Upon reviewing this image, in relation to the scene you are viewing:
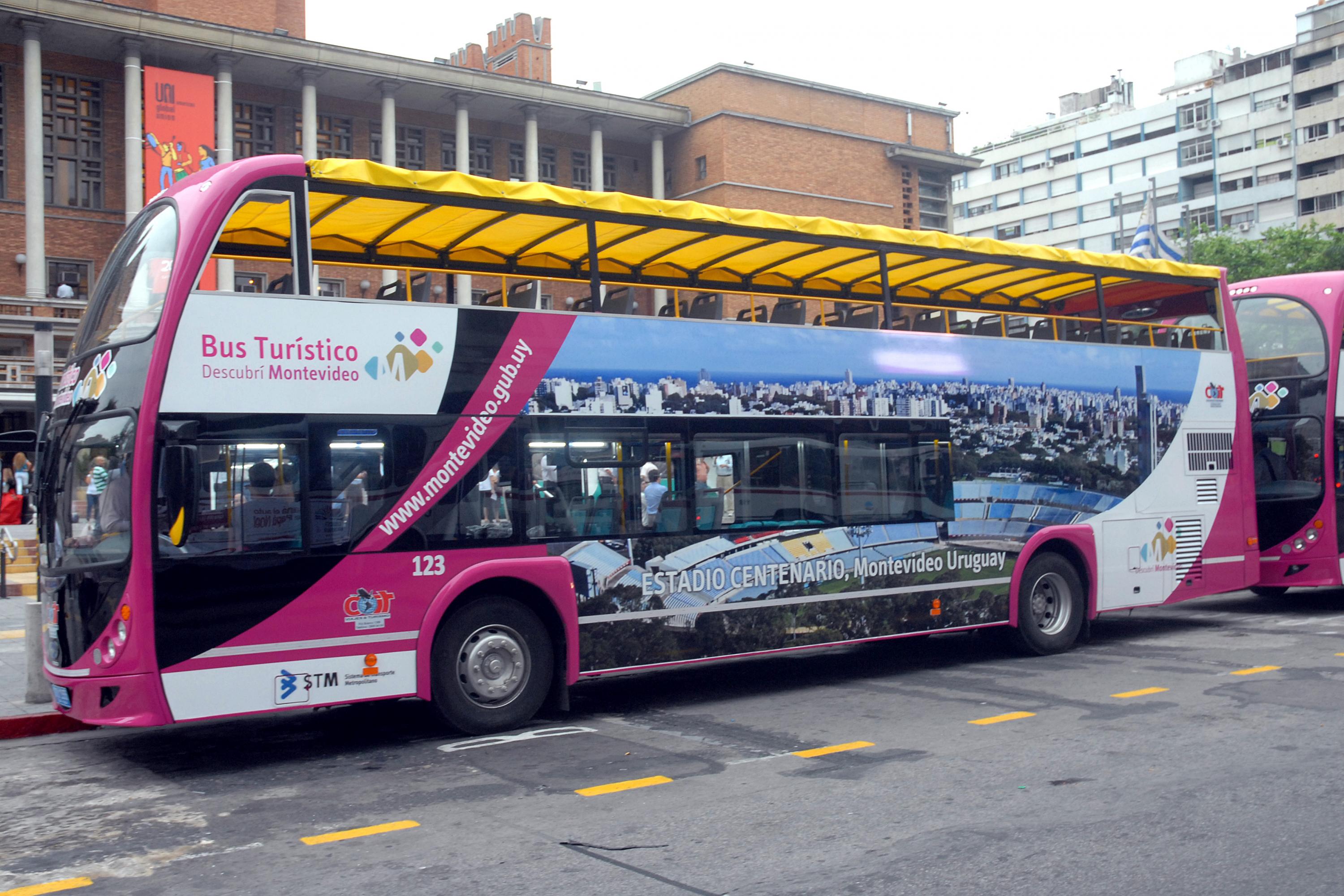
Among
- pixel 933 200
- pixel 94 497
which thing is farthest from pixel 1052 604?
pixel 933 200

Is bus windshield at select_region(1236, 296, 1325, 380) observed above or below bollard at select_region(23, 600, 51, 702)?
above

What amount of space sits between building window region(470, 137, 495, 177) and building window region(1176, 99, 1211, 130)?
184 ft

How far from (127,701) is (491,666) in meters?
2.37

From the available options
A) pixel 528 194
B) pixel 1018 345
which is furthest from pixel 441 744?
pixel 1018 345

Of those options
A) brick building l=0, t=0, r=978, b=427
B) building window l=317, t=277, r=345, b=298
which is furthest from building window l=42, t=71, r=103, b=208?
building window l=317, t=277, r=345, b=298

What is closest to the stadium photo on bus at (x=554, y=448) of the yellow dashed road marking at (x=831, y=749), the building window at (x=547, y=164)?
the yellow dashed road marking at (x=831, y=749)

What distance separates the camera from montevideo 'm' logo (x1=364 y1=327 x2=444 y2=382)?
26.5ft

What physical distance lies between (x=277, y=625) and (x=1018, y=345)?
758 cm

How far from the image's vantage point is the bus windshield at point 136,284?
7449 mm

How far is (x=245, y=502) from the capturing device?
7.50 m

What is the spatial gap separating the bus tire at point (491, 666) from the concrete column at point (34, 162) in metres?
32.6

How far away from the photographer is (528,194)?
29.2 ft

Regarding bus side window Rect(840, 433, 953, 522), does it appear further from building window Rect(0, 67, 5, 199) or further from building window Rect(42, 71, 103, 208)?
building window Rect(0, 67, 5, 199)

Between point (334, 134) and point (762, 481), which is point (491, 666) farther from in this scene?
point (334, 134)
